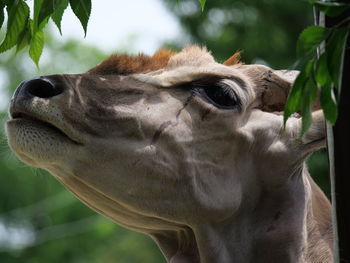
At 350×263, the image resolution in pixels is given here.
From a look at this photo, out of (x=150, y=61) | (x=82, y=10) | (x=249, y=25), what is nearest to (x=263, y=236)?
(x=150, y=61)

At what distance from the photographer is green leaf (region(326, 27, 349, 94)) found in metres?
2.99

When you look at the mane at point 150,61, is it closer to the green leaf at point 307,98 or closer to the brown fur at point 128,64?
the brown fur at point 128,64

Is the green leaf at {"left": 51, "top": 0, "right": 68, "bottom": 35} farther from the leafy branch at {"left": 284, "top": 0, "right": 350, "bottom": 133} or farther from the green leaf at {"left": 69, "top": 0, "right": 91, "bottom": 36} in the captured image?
the leafy branch at {"left": 284, "top": 0, "right": 350, "bottom": 133}

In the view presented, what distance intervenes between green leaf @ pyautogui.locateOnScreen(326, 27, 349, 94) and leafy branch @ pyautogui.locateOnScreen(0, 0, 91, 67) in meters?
1.22

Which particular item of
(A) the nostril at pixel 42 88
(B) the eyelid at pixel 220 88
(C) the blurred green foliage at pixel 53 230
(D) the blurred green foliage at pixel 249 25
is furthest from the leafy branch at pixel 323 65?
(C) the blurred green foliage at pixel 53 230

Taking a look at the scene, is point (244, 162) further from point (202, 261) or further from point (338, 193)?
point (338, 193)

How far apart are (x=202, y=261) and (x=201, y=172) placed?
0.50 metres

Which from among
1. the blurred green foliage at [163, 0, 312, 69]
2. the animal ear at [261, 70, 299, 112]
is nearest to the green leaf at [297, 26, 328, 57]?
the animal ear at [261, 70, 299, 112]

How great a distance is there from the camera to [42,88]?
4.30 meters

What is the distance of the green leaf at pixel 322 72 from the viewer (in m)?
3.02

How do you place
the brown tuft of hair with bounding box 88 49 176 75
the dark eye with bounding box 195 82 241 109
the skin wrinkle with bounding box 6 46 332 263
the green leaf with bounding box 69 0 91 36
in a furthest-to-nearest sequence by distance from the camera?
1. the dark eye with bounding box 195 82 241 109
2. the brown tuft of hair with bounding box 88 49 176 75
3. the skin wrinkle with bounding box 6 46 332 263
4. the green leaf with bounding box 69 0 91 36

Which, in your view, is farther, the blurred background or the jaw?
the blurred background

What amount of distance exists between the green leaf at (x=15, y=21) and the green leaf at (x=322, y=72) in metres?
1.51

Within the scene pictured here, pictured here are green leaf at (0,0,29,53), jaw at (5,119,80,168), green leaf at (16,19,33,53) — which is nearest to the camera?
green leaf at (0,0,29,53)
